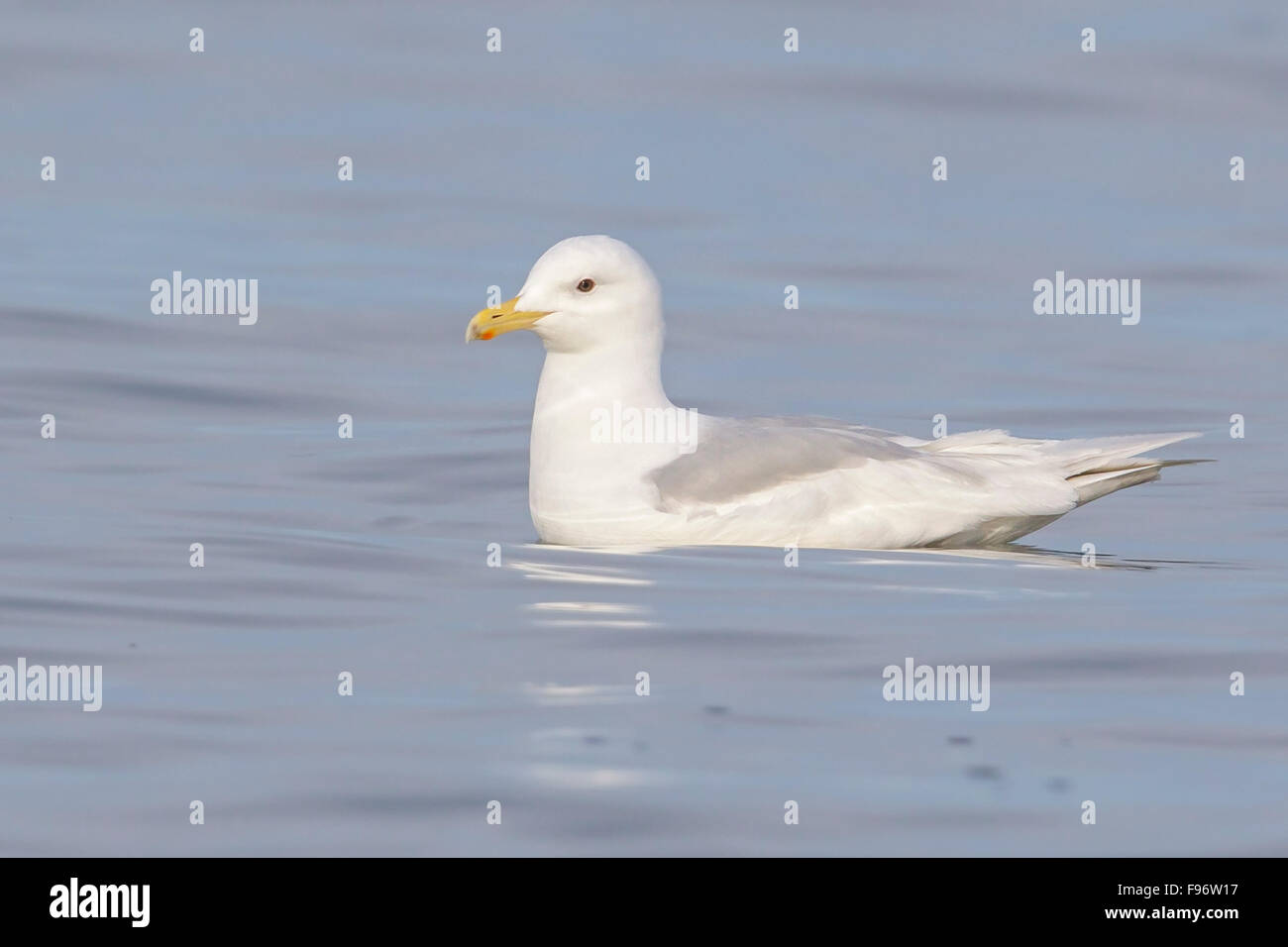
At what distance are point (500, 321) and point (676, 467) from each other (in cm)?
108

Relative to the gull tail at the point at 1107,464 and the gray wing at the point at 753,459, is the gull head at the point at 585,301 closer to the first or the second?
the gray wing at the point at 753,459

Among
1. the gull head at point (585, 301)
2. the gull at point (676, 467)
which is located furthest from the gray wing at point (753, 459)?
the gull head at point (585, 301)

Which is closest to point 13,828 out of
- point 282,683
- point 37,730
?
point 37,730

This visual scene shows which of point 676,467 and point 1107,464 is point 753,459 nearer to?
point 676,467

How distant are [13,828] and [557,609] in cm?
335

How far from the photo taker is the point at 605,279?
12.0 metres

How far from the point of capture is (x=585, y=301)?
11961 mm

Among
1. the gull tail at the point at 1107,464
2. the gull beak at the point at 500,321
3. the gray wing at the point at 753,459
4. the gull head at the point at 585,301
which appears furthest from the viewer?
the gull tail at the point at 1107,464

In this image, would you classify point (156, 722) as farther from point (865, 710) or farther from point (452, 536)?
point (452, 536)

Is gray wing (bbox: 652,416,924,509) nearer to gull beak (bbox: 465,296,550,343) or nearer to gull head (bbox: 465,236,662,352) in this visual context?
gull head (bbox: 465,236,662,352)

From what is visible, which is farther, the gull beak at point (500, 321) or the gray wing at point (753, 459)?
the gull beak at point (500, 321)

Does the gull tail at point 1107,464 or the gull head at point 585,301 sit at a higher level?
the gull head at point 585,301

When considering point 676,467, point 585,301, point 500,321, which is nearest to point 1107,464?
point 676,467

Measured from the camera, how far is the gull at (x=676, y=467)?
38.2ft
